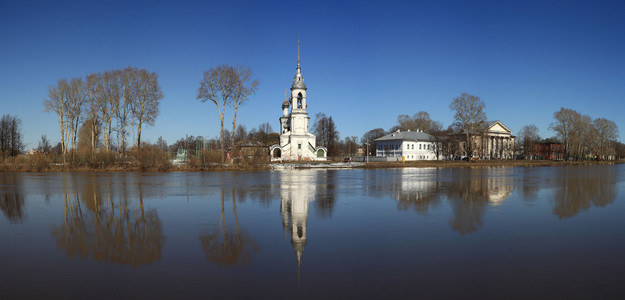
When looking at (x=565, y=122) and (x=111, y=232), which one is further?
(x=565, y=122)

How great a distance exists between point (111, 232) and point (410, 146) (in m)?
81.2

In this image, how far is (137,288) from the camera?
228 inches

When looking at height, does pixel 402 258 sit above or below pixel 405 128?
below

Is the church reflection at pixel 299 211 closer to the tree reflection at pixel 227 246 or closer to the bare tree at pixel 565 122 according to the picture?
the tree reflection at pixel 227 246

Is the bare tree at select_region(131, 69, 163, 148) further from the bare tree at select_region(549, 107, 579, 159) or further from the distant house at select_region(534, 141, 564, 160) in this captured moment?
the distant house at select_region(534, 141, 564, 160)

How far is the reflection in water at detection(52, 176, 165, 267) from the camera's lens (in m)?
7.65

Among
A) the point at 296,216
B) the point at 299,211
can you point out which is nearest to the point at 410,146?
the point at 299,211

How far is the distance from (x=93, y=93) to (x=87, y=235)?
43698 millimetres

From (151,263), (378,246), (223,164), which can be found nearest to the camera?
(151,263)

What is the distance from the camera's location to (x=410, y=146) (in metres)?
86.4

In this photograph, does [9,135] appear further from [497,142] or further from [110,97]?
[497,142]

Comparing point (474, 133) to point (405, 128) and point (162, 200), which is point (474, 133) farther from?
point (162, 200)

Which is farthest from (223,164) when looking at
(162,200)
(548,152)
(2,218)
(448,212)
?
(548,152)

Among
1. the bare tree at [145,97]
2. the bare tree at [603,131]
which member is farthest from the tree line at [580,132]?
the bare tree at [145,97]
